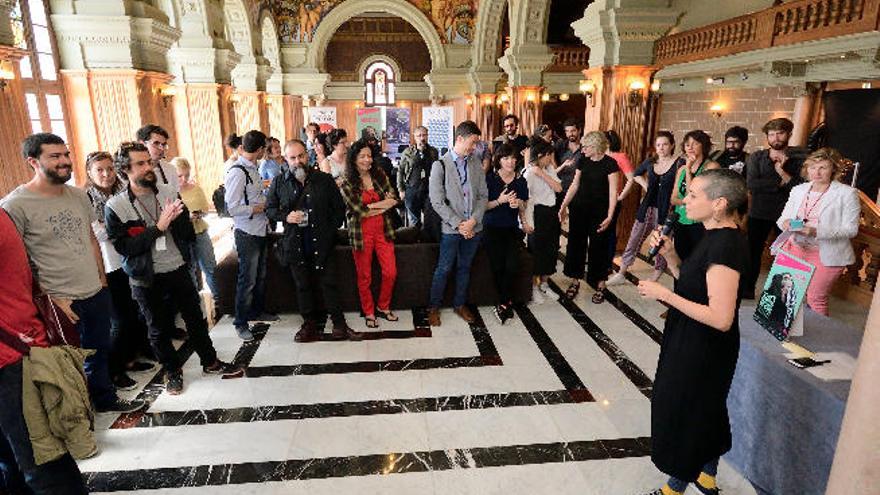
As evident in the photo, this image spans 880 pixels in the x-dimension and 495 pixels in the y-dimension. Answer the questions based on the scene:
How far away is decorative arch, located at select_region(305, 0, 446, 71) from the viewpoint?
61.2 feet

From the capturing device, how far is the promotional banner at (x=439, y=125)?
954 centimetres

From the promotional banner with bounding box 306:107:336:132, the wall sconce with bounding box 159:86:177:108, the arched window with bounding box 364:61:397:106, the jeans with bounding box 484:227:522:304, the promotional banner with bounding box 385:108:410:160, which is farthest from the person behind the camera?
the arched window with bounding box 364:61:397:106

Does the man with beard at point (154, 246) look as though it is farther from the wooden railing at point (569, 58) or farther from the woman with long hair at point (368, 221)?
the wooden railing at point (569, 58)

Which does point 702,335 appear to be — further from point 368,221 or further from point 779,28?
point 779,28

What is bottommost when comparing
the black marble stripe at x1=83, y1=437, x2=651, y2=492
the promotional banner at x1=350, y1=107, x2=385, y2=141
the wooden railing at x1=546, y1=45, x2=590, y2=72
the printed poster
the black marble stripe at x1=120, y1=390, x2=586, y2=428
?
the black marble stripe at x1=83, y1=437, x2=651, y2=492

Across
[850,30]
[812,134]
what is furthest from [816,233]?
[812,134]

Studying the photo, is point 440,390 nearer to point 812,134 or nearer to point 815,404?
point 815,404

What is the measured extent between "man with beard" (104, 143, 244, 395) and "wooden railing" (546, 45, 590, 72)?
15133mm

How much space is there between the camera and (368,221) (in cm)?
457

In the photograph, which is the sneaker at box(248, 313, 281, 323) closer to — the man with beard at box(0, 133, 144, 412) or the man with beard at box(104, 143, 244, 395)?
the man with beard at box(104, 143, 244, 395)

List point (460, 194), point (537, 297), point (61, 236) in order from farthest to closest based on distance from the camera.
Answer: point (537, 297), point (460, 194), point (61, 236)

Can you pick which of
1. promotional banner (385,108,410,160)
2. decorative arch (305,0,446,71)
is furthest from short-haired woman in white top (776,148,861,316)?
decorative arch (305,0,446,71)

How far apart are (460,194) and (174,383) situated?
9.26 feet

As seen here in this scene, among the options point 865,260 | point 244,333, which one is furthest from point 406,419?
point 865,260
